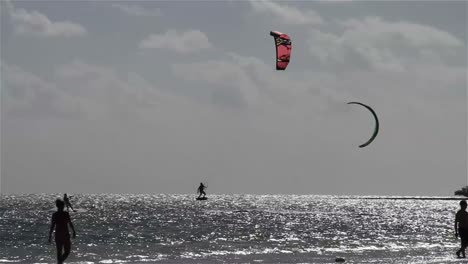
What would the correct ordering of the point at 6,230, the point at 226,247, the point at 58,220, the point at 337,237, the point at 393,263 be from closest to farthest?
1. the point at 58,220
2. the point at 393,263
3. the point at 226,247
4. the point at 337,237
5. the point at 6,230

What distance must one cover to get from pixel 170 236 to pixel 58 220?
28.6m

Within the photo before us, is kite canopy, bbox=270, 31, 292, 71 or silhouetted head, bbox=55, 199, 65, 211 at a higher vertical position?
kite canopy, bbox=270, 31, 292, 71

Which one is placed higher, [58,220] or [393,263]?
[58,220]

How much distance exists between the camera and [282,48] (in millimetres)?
27016

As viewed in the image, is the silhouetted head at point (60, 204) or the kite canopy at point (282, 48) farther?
the kite canopy at point (282, 48)

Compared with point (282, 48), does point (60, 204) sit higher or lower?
lower

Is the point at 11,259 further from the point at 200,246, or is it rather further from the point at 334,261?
the point at 334,261

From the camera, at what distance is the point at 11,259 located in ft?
96.5

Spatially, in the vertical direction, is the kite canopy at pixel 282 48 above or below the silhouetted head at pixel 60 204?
above

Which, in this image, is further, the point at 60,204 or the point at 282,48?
the point at 282,48

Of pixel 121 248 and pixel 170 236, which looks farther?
pixel 170 236

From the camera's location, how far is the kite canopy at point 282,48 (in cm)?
2641

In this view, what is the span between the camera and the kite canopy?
2641cm

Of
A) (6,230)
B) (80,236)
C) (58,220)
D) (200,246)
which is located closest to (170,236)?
(80,236)
